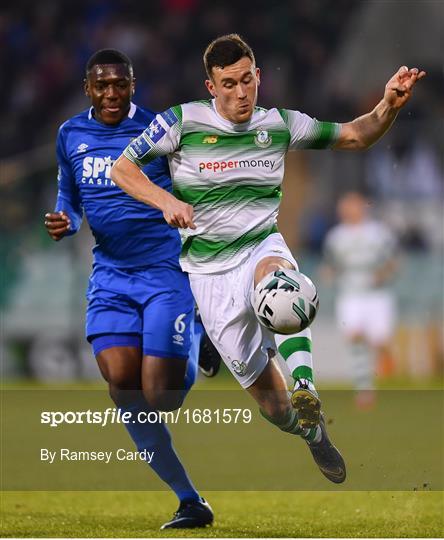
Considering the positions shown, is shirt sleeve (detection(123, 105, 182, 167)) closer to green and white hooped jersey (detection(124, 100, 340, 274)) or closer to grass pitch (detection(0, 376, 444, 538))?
green and white hooped jersey (detection(124, 100, 340, 274))

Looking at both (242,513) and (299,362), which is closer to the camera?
(299,362)

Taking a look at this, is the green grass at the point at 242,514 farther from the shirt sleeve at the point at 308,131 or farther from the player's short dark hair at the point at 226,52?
the player's short dark hair at the point at 226,52

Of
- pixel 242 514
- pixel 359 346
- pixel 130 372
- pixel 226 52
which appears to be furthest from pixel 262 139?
pixel 359 346

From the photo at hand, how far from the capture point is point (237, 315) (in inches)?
277

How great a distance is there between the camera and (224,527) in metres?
7.54

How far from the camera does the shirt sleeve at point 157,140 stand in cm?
691

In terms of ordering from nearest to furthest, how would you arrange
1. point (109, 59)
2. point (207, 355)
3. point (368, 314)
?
point (109, 59), point (207, 355), point (368, 314)

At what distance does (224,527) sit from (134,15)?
14682 mm

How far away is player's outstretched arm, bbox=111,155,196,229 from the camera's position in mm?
6359

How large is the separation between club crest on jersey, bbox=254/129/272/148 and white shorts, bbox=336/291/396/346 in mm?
8909

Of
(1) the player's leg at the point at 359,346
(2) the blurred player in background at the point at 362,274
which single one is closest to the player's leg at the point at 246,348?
(1) the player's leg at the point at 359,346

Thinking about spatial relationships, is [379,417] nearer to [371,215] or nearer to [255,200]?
[371,215]

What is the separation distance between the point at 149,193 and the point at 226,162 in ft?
1.63

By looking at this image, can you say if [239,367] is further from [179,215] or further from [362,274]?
[362,274]
